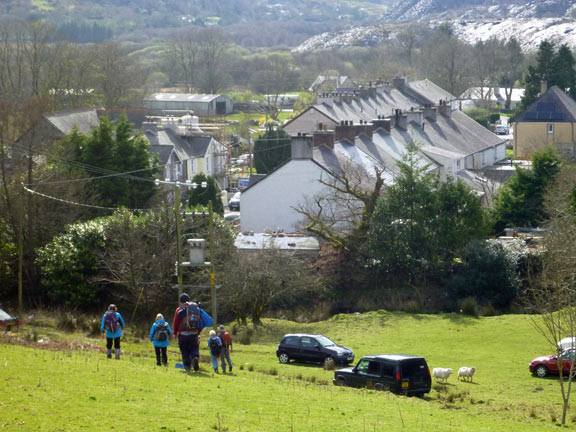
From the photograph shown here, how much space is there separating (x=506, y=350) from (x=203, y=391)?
16.0 metres

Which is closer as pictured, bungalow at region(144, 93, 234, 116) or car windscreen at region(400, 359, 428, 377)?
car windscreen at region(400, 359, 428, 377)

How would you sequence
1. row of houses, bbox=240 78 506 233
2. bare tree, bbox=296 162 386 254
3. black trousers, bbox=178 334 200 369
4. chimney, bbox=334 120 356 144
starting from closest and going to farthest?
black trousers, bbox=178 334 200 369 → bare tree, bbox=296 162 386 254 → row of houses, bbox=240 78 506 233 → chimney, bbox=334 120 356 144

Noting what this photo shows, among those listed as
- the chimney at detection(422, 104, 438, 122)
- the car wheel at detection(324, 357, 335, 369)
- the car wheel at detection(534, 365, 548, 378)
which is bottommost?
the car wheel at detection(534, 365, 548, 378)

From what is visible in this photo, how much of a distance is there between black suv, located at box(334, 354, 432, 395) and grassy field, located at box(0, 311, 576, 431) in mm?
509

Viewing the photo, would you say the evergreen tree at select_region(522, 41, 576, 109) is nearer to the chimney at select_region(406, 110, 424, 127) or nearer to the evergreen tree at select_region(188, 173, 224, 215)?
the chimney at select_region(406, 110, 424, 127)

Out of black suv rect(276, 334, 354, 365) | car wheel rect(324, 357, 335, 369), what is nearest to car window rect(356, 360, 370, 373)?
car wheel rect(324, 357, 335, 369)

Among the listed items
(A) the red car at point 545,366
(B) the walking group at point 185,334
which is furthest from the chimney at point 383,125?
(B) the walking group at point 185,334

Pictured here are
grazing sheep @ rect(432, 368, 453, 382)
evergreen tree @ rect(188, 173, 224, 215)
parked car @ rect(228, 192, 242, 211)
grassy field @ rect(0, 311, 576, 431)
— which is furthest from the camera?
parked car @ rect(228, 192, 242, 211)

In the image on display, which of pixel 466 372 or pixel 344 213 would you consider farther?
pixel 344 213

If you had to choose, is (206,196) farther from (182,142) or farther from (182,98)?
(182,98)

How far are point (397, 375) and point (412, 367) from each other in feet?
1.60

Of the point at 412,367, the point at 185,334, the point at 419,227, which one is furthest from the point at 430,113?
the point at 185,334

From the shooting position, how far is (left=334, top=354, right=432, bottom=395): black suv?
2225 centimetres

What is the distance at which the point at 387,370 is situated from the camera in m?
22.5
